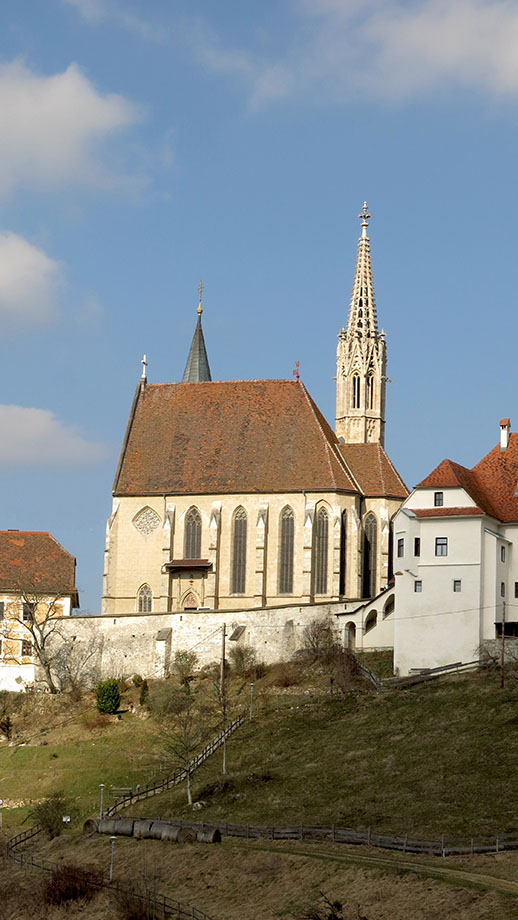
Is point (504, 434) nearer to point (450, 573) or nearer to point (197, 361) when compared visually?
point (450, 573)

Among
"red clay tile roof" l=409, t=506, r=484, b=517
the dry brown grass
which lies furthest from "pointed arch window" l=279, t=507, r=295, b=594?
the dry brown grass

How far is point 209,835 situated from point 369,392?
5707cm

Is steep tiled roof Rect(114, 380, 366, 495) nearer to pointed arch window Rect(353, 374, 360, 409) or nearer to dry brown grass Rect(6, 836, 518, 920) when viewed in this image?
pointed arch window Rect(353, 374, 360, 409)

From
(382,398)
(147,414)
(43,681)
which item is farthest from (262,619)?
(382,398)

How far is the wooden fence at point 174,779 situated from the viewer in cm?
6397

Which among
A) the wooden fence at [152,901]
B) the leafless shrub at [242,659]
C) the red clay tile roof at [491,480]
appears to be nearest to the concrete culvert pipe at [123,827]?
the wooden fence at [152,901]

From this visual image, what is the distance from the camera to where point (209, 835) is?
53.3m

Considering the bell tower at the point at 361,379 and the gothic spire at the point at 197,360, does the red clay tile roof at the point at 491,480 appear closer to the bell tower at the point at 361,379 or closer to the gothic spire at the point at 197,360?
the bell tower at the point at 361,379

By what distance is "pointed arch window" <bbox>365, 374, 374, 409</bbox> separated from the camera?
106 m

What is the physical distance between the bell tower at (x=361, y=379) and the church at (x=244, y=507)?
319 inches

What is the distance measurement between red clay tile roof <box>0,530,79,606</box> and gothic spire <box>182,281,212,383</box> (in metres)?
36.7

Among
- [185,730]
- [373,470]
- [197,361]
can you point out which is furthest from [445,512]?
[197,361]

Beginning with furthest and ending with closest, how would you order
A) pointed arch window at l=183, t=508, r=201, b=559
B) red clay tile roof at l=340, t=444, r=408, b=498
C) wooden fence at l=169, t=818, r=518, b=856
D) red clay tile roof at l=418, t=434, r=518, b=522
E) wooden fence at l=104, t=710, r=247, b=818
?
pointed arch window at l=183, t=508, r=201, b=559, red clay tile roof at l=340, t=444, r=408, b=498, red clay tile roof at l=418, t=434, r=518, b=522, wooden fence at l=104, t=710, r=247, b=818, wooden fence at l=169, t=818, r=518, b=856

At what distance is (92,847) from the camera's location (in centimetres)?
5609
